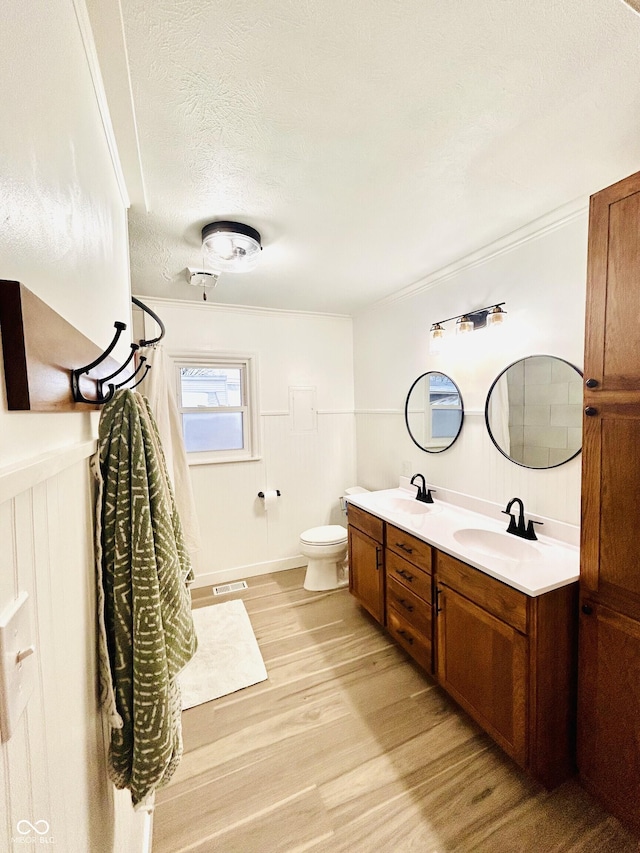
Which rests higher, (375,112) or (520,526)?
(375,112)

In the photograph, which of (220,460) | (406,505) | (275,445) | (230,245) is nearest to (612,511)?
(406,505)

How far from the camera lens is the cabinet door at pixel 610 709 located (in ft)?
3.91

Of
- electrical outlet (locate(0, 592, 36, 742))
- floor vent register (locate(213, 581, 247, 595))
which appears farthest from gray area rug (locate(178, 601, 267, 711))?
electrical outlet (locate(0, 592, 36, 742))

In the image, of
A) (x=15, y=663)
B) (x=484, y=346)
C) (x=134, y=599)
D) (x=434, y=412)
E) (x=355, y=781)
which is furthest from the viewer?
(x=434, y=412)

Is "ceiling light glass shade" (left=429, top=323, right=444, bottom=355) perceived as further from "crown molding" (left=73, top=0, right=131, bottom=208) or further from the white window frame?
"crown molding" (left=73, top=0, right=131, bottom=208)

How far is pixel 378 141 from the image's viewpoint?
1216 millimetres

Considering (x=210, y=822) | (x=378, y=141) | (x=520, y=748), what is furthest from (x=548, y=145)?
(x=210, y=822)

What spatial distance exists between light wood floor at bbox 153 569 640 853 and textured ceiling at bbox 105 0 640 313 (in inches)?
95.3

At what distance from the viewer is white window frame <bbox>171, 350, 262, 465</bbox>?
2.97 m

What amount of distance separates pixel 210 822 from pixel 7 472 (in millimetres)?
1740

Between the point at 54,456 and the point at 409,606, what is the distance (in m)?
1.99

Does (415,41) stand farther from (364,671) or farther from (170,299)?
(364,671)

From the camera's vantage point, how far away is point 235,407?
3.17 m

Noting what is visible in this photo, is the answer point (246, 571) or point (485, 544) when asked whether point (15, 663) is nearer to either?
point (485, 544)
